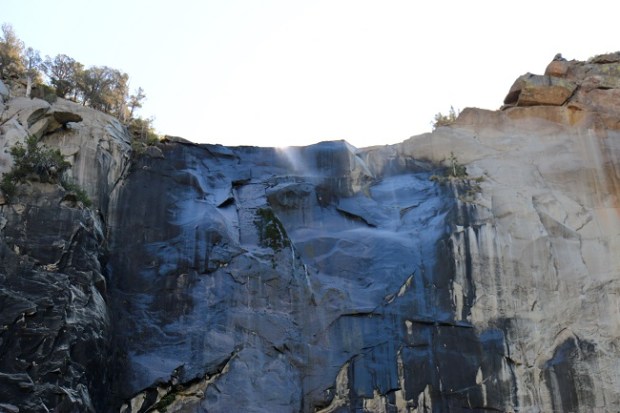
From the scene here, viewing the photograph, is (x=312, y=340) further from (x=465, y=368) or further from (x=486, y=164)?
(x=486, y=164)

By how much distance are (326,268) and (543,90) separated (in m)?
8.34

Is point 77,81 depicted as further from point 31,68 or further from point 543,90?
point 543,90

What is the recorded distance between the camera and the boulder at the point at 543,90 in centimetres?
2425

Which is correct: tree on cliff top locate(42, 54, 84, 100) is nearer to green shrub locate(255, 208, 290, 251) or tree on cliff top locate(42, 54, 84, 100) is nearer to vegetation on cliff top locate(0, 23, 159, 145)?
vegetation on cliff top locate(0, 23, 159, 145)

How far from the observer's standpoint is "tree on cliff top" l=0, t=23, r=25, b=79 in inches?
894

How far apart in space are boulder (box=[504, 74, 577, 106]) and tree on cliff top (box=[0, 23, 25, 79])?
45.3 feet

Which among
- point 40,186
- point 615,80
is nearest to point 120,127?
point 40,186

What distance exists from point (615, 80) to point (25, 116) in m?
16.2

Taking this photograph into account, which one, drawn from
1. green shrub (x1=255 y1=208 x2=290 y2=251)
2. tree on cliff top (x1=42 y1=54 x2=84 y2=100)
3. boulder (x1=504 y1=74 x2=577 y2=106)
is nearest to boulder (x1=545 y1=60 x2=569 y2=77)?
boulder (x1=504 y1=74 x2=577 y2=106)

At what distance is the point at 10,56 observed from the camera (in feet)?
75.6

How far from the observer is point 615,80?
24.5m

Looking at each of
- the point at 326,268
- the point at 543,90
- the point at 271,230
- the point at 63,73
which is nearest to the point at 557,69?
the point at 543,90

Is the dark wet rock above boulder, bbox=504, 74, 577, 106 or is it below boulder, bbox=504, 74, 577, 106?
below

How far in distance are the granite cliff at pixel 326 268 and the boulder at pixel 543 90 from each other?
0.19 ft
